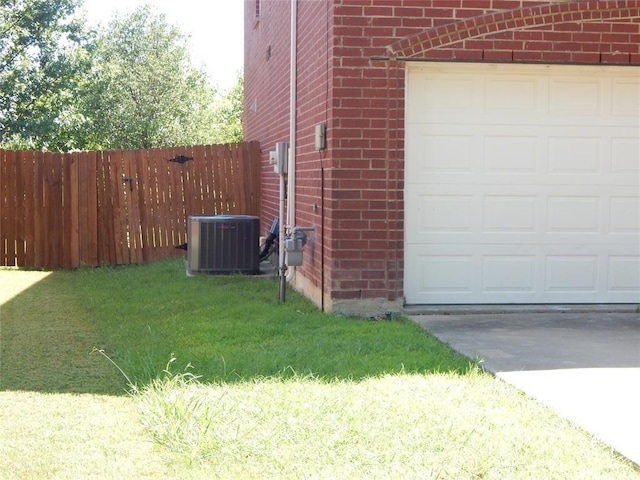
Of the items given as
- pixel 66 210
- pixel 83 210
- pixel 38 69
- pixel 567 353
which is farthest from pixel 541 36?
pixel 38 69

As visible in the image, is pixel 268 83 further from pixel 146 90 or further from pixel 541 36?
pixel 146 90

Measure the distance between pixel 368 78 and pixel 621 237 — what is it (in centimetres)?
286

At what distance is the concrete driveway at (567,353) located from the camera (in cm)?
566

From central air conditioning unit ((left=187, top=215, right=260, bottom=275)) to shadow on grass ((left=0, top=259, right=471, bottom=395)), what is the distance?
2.74 feet

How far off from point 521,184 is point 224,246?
15.4 feet

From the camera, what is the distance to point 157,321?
948 centimetres

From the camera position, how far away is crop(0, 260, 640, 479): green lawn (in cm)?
486

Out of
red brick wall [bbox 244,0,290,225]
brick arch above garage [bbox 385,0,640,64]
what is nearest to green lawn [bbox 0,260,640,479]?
brick arch above garage [bbox 385,0,640,64]

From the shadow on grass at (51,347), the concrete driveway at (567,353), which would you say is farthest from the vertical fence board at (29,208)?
the concrete driveway at (567,353)

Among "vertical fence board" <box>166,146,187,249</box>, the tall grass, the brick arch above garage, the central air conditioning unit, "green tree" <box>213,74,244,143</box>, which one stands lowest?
the tall grass

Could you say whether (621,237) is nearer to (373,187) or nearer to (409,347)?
(373,187)

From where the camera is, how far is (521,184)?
→ 9.62 m

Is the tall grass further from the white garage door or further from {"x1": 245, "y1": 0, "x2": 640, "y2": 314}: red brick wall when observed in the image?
the white garage door

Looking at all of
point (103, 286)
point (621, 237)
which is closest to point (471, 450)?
point (621, 237)
